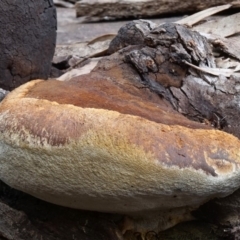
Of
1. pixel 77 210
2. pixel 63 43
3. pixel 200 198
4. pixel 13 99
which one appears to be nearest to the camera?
pixel 200 198

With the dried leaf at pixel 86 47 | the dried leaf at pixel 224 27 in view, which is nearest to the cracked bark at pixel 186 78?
the dried leaf at pixel 224 27

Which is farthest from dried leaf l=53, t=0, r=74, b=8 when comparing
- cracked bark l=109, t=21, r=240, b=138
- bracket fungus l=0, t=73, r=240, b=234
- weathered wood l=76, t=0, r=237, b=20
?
bracket fungus l=0, t=73, r=240, b=234

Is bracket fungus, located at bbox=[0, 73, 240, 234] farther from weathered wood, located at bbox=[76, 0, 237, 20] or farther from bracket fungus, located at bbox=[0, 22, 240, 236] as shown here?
weathered wood, located at bbox=[76, 0, 237, 20]

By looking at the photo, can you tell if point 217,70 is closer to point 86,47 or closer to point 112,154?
point 112,154

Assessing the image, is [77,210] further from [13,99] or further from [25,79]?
[25,79]

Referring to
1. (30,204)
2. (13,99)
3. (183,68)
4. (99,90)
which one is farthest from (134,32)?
(30,204)

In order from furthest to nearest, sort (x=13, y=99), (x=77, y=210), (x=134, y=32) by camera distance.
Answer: (x=134, y=32) → (x=77, y=210) → (x=13, y=99)
